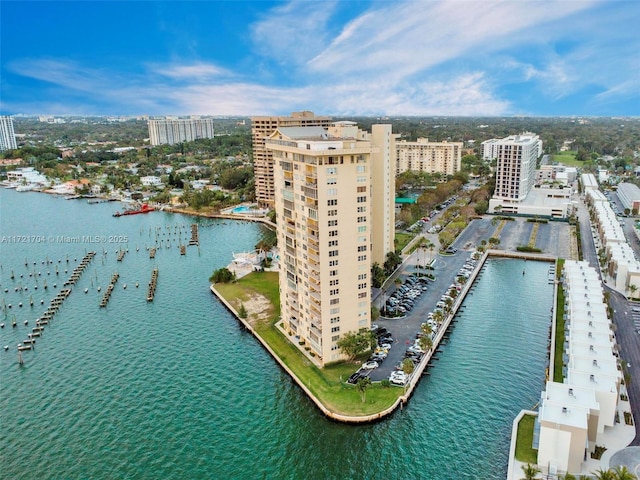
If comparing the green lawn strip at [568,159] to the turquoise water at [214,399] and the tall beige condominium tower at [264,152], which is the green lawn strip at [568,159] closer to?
the tall beige condominium tower at [264,152]

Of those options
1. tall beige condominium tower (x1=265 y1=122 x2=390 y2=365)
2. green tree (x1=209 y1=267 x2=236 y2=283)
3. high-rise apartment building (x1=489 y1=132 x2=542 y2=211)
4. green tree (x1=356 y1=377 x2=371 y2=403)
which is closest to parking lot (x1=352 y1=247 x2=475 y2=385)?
green tree (x1=356 y1=377 x2=371 y2=403)

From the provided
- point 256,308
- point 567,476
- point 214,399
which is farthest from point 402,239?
point 567,476

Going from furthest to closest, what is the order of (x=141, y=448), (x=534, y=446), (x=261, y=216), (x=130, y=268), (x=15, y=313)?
(x=261, y=216)
(x=130, y=268)
(x=15, y=313)
(x=141, y=448)
(x=534, y=446)

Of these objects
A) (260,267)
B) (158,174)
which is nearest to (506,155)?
(260,267)

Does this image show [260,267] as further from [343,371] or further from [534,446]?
[534,446]

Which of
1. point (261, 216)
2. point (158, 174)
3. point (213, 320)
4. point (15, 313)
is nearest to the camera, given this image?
point (213, 320)

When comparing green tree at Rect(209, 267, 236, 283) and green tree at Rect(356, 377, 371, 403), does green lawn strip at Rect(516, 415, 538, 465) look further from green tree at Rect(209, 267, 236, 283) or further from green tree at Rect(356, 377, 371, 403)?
green tree at Rect(209, 267, 236, 283)

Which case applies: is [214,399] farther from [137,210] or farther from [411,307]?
[137,210]
